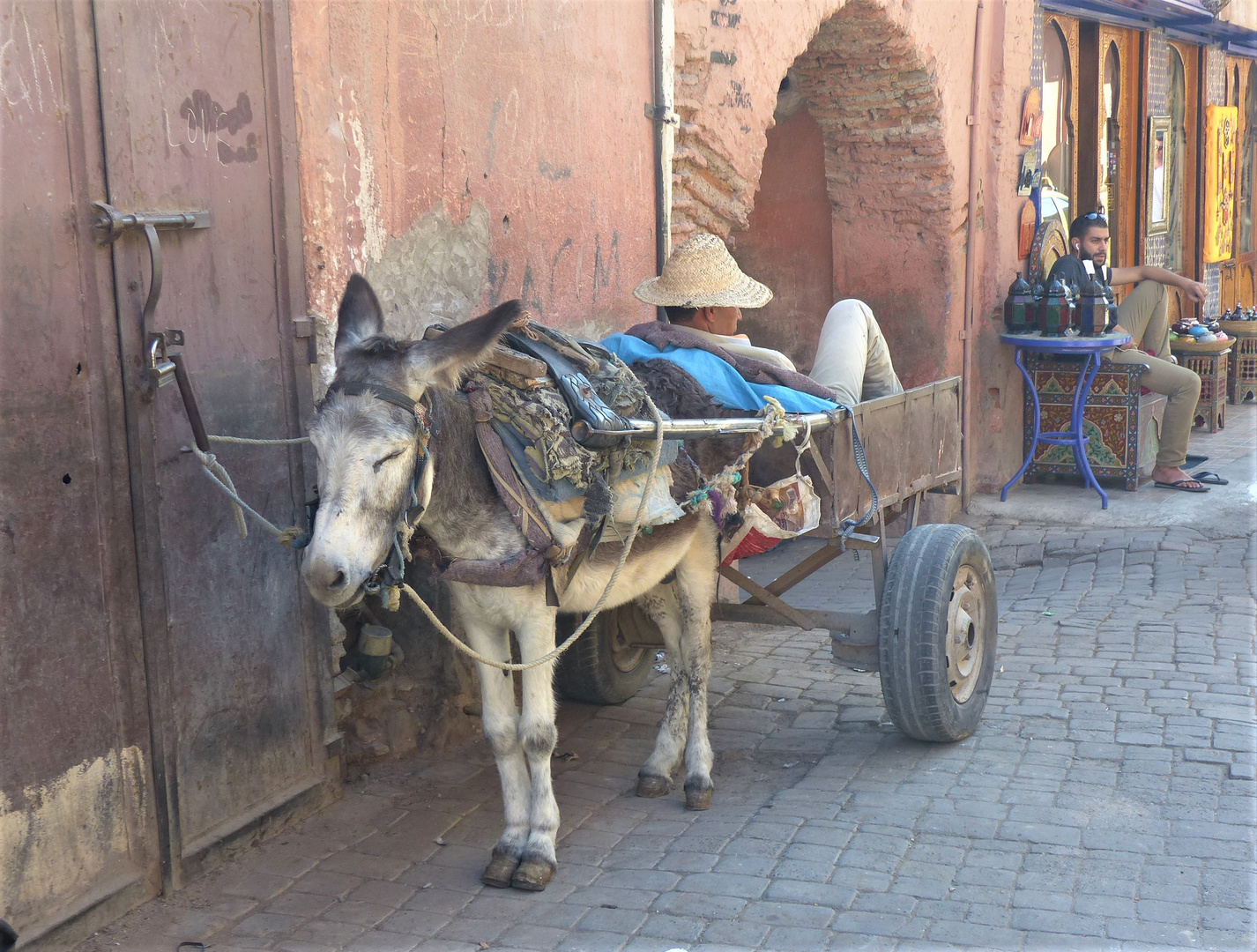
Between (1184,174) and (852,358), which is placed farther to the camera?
(1184,174)

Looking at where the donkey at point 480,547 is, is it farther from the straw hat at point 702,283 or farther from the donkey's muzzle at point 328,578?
the straw hat at point 702,283

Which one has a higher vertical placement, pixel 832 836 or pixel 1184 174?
pixel 1184 174

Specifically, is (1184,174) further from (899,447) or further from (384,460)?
(384,460)

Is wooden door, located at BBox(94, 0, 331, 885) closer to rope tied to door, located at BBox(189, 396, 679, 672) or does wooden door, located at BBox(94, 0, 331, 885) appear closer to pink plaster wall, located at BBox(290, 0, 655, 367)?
rope tied to door, located at BBox(189, 396, 679, 672)

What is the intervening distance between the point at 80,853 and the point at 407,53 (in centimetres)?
286

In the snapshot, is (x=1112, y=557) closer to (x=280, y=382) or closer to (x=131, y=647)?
(x=280, y=382)

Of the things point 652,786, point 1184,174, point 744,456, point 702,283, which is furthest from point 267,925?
point 1184,174

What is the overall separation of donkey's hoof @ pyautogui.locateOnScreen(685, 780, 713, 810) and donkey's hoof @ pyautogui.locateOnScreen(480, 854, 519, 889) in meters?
0.75

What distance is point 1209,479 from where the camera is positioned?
9.22 metres

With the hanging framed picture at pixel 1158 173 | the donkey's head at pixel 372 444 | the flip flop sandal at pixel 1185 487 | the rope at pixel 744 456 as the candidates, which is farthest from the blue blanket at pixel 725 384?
the hanging framed picture at pixel 1158 173

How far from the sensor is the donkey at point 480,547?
3.04 m

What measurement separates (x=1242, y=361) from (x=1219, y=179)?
9.25 ft

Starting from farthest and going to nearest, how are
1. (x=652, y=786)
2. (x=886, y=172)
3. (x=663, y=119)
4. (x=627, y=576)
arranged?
(x=886, y=172)
(x=663, y=119)
(x=652, y=786)
(x=627, y=576)

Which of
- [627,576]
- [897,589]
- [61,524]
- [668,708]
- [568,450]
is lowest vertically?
[668,708]
